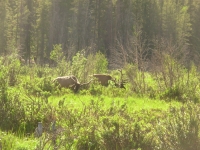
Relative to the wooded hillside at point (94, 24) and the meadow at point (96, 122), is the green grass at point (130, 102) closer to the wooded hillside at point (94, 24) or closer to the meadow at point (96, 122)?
the meadow at point (96, 122)

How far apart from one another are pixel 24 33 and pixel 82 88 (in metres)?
36.9

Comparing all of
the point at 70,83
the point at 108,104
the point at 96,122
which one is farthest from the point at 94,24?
the point at 96,122

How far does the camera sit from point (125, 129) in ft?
18.2

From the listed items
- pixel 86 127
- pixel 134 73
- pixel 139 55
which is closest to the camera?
pixel 86 127

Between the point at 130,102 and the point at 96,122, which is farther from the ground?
the point at 96,122

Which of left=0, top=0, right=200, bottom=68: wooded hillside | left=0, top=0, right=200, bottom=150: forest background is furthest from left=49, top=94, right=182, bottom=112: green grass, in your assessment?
left=0, top=0, right=200, bottom=68: wooded hillside

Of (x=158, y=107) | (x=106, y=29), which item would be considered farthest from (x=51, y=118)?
(x=106, y=29)

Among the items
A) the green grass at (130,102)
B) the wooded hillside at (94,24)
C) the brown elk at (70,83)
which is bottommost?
the green grass at (130,102)

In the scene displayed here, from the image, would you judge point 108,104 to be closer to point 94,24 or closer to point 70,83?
point 70,83

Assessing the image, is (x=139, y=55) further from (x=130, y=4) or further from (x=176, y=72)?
(x=130, y=4)

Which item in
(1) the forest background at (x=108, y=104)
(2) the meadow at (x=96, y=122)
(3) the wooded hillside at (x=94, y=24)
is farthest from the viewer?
(3) the wooded hillside at (x=94, y=24)

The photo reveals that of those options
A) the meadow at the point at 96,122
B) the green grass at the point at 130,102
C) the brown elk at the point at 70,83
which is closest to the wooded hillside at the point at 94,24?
the brown elk at the point at 70,83

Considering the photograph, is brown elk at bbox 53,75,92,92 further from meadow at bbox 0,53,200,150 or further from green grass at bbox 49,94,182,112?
green grass at bbox 49,94,182,112

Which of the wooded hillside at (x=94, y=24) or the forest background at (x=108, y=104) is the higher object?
the wooded hillside at (x=94, y=24)
